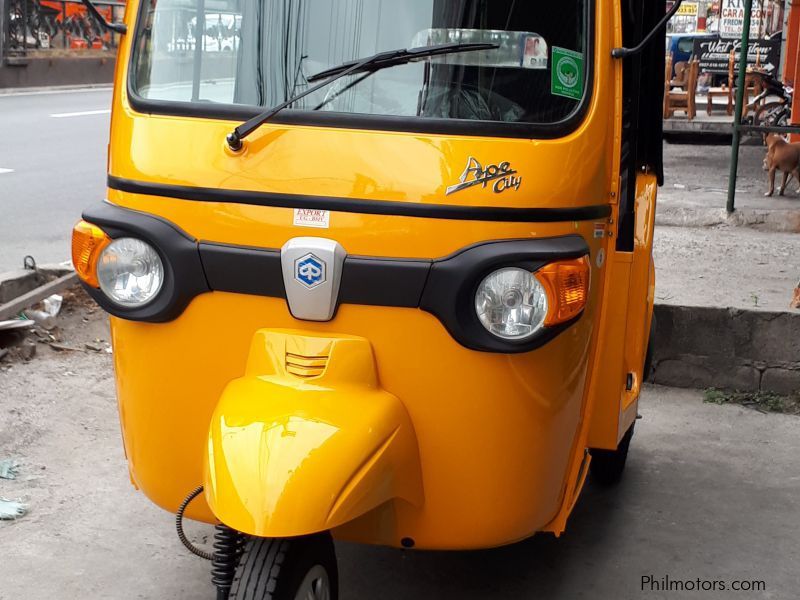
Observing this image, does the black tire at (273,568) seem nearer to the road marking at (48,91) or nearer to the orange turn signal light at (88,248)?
the orange turn signal light at (88,248)

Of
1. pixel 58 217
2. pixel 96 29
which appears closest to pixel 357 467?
pixel 58 217

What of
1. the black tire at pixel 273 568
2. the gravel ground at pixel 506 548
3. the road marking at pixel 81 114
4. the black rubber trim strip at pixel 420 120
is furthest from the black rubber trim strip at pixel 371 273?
the road marking at pixel 81 114

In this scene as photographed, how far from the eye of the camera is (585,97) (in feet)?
9.45

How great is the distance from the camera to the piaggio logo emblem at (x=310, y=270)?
8.80 feet

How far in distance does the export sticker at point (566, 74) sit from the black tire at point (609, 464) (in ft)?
5.78

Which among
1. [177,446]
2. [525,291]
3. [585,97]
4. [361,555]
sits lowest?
[361,555]

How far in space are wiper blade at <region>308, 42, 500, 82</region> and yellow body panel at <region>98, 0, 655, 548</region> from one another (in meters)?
0.19

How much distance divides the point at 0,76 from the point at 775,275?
757 inches

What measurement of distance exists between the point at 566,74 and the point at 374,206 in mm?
663

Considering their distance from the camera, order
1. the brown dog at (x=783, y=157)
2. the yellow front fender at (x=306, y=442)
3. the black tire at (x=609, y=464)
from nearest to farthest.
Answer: the yellow front fender at (x=306, y=442), the black tire at (x=609, y=464), the brown dog at (x=783, y=157)

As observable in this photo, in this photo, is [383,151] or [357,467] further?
[383,151]

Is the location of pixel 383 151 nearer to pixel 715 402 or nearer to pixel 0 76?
pixel 715 402

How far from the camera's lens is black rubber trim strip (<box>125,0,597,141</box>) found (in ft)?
9.02

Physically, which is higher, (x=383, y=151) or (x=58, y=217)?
(x=383, y=151)
